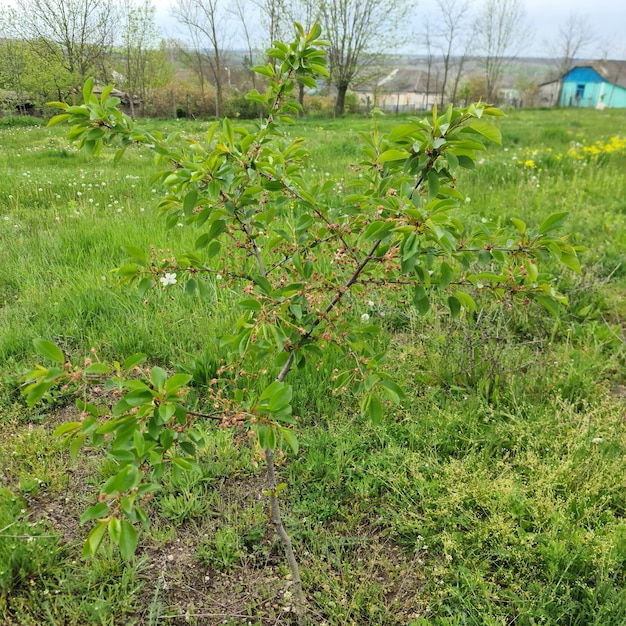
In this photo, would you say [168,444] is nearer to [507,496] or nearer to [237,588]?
[237,588]

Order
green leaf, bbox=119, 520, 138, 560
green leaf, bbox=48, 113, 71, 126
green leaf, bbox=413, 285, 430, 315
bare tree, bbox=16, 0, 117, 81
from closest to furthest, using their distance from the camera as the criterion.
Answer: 1. green leaf, bbox=119, 520, 138, 560
2. green leaf, bbox=48, 113, 71, 126
3. green leaf, bbox=413, 285, 430, 315
4. bare tree, bbox=16, 0, 117, 81

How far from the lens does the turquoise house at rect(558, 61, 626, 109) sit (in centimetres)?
5275

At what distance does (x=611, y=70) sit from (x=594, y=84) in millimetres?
2635

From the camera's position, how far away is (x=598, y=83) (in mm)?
53188

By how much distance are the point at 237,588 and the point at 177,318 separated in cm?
208

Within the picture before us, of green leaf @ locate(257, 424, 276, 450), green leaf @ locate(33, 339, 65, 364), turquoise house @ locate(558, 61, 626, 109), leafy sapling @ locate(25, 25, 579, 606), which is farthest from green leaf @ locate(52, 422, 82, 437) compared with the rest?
turquoise house @ locate(558, 61, 626, 109)

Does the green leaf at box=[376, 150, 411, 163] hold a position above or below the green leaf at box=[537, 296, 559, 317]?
above

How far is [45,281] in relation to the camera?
13.1ft

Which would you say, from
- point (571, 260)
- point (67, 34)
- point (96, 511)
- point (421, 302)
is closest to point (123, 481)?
point (96, 511)

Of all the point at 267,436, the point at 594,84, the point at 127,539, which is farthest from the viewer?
the point at 594,84

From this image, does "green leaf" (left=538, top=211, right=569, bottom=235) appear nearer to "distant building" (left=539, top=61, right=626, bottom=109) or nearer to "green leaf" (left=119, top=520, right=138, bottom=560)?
"green leaf" (left=119, top=520, right=138, bottom=560)

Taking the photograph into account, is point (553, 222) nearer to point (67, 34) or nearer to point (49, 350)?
point (49, 350)

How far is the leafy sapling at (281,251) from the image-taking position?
3.58 feet

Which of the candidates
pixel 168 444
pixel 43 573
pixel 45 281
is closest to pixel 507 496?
pixel 168 444
